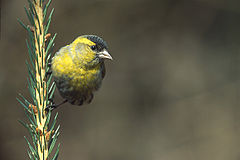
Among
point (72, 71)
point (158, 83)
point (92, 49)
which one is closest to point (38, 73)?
point (72, 71)

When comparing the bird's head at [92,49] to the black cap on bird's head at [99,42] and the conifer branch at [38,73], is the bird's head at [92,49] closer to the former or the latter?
the black cap on bird's head at [99,42]

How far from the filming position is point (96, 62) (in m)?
2.67

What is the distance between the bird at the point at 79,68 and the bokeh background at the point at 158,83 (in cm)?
324

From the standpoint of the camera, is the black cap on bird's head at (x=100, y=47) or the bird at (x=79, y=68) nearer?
the bird at (x=79, y=68)

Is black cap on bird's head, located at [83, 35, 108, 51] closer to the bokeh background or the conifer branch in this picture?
the conifer branch

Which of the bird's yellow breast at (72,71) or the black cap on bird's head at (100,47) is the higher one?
the black cap on bird's head at (100,47)

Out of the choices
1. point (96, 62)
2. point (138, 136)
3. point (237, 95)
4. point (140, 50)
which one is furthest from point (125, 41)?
point (96, 62)

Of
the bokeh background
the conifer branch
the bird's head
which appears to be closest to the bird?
the bird's head

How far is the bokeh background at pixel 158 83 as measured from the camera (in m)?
6.18

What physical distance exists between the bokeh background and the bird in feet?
10.6

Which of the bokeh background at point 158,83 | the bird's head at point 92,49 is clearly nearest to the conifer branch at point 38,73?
the bird's head at point 92,49

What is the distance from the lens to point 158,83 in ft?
21.9

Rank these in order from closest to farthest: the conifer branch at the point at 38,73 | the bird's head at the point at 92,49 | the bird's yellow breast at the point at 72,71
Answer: the conifer branch at the point at 38,73 → the bird's yellow breast at the point at 72,71 → the bird's head at the point at 92,49

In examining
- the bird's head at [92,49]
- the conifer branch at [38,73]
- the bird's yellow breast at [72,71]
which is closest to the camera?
the conifer branch at [38,73]
